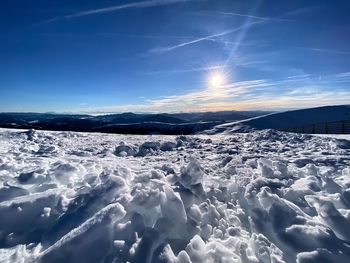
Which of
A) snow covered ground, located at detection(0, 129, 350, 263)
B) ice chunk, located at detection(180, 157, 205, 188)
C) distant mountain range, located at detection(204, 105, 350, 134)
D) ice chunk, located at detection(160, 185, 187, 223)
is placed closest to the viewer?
snow covered ground, located at detection(0, 129, 350, 263)

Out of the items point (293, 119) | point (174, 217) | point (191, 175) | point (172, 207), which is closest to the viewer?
point (174, 217)

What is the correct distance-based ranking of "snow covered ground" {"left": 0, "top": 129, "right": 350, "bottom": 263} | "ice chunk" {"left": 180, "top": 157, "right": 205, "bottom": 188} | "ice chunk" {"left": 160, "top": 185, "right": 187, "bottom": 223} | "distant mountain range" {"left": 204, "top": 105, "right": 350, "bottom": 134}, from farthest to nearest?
"distant mountain range" {"left": 204, "top": 105, "right": 350, "bottom": 134} < "ice chunk" {"left": 180, "top": 157, "right": 205, "bottom": 188} < "ice chunk" {"left": 160, "top": 185, "right": 187, "bottom": 223} < "snow covered ground" {"left": 0, "top": 129, "right": 350, "bottom": 263}

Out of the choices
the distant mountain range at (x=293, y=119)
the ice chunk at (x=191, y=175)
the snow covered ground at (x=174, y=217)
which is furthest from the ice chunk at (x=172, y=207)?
the distant mountain range at (x=293, y=119)

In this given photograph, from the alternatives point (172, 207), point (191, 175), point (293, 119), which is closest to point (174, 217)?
point (172, 207)

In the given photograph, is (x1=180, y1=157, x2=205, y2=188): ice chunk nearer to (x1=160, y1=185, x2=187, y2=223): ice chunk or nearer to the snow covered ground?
the snow covered ground

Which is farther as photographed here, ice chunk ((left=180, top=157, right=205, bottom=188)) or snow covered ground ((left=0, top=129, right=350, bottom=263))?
ice chunk ((left=180, top=157, right=205, bottom=188))

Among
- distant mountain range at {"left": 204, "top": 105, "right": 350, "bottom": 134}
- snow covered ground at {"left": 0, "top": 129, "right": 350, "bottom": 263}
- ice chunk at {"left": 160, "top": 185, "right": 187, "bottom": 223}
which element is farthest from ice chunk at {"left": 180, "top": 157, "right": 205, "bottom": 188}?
distant mountain range at {"left": 204, "top": 105, "right": 350, "bottom": 134}

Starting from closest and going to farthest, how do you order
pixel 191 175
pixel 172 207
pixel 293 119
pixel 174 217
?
pixel 174 217, pixel 172 207, pixel 191 175, pixel 293 119

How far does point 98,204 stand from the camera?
159 inches

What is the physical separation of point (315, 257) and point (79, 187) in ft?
13.0

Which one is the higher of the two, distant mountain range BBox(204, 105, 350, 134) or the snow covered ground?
the snow covered ground

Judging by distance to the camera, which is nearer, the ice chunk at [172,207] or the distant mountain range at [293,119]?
the ice chunk at [172,207]

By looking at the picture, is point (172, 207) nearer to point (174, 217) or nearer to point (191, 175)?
point (174, 217)

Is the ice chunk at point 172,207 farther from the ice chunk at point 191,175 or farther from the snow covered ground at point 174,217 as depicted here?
the ice chunk at point 191,175
